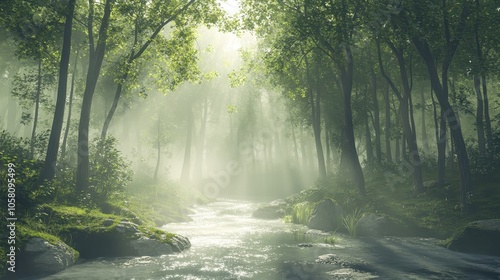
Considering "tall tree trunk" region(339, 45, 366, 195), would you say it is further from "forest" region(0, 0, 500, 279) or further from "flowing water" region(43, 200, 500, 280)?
"flowing water" region(43, 200, 500, 280)

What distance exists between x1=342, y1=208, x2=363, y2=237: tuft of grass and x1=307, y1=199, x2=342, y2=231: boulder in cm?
53

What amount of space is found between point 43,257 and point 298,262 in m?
8.28

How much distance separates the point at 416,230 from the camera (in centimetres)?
1955

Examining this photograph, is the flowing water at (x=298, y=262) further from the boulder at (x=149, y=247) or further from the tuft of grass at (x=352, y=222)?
the tuft of grass at (x=352, y=222)

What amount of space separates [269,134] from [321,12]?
5041 cm

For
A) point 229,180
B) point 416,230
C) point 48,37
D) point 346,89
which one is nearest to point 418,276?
point 416,230

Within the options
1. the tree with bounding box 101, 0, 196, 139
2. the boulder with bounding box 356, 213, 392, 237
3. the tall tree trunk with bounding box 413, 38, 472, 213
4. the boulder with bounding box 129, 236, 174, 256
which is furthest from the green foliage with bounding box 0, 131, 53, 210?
the tall tree trunk with bounding box 413, 38, 472, 213

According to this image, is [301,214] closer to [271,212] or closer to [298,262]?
[271,212]

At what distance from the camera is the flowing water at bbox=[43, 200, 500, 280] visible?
11.8 m

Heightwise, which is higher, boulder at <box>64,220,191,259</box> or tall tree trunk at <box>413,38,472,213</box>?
tall tree trunk at <box>413,38,472,213</box>

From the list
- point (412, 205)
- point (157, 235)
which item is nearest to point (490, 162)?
point (412, 205)

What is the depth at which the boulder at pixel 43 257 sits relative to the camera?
11.6m

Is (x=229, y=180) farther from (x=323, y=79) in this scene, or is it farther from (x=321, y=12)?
(x=321, y=12)

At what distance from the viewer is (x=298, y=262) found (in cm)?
1380
